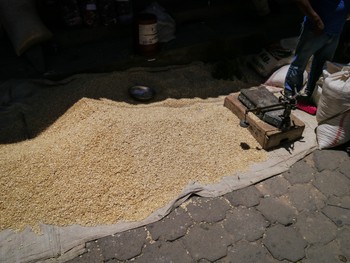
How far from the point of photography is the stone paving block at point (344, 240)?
3004mm

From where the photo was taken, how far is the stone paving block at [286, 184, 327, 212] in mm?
3393

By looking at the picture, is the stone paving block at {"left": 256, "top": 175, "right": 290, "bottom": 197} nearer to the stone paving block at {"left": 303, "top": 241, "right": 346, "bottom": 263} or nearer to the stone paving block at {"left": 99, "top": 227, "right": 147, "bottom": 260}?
the stone paving block at {"left": 303, "top": 241, "right": 346, "bottom": 263}

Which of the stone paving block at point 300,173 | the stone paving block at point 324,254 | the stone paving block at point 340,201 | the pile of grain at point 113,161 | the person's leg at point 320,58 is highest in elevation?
the person's leg at point 320,58

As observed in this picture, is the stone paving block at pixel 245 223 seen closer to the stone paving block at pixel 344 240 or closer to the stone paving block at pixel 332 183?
the stone paving block at pixel 344 240

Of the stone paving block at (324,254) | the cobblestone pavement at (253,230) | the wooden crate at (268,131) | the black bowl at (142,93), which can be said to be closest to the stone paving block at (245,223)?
the cobblestone pavement at (253,230)

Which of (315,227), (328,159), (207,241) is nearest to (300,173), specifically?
(328,159)

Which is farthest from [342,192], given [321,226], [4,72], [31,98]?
[4,72]

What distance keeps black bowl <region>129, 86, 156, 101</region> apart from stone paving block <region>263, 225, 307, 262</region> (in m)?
2.30

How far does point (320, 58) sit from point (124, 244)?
138 inches

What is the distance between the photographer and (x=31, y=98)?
14.2ft

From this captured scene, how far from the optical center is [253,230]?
3.14 m

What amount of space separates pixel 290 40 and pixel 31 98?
166 inches

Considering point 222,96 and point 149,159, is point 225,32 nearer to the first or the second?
point 222,96

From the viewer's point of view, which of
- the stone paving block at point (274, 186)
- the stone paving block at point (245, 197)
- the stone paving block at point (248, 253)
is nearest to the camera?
the stone paving block at point (248, 253)
